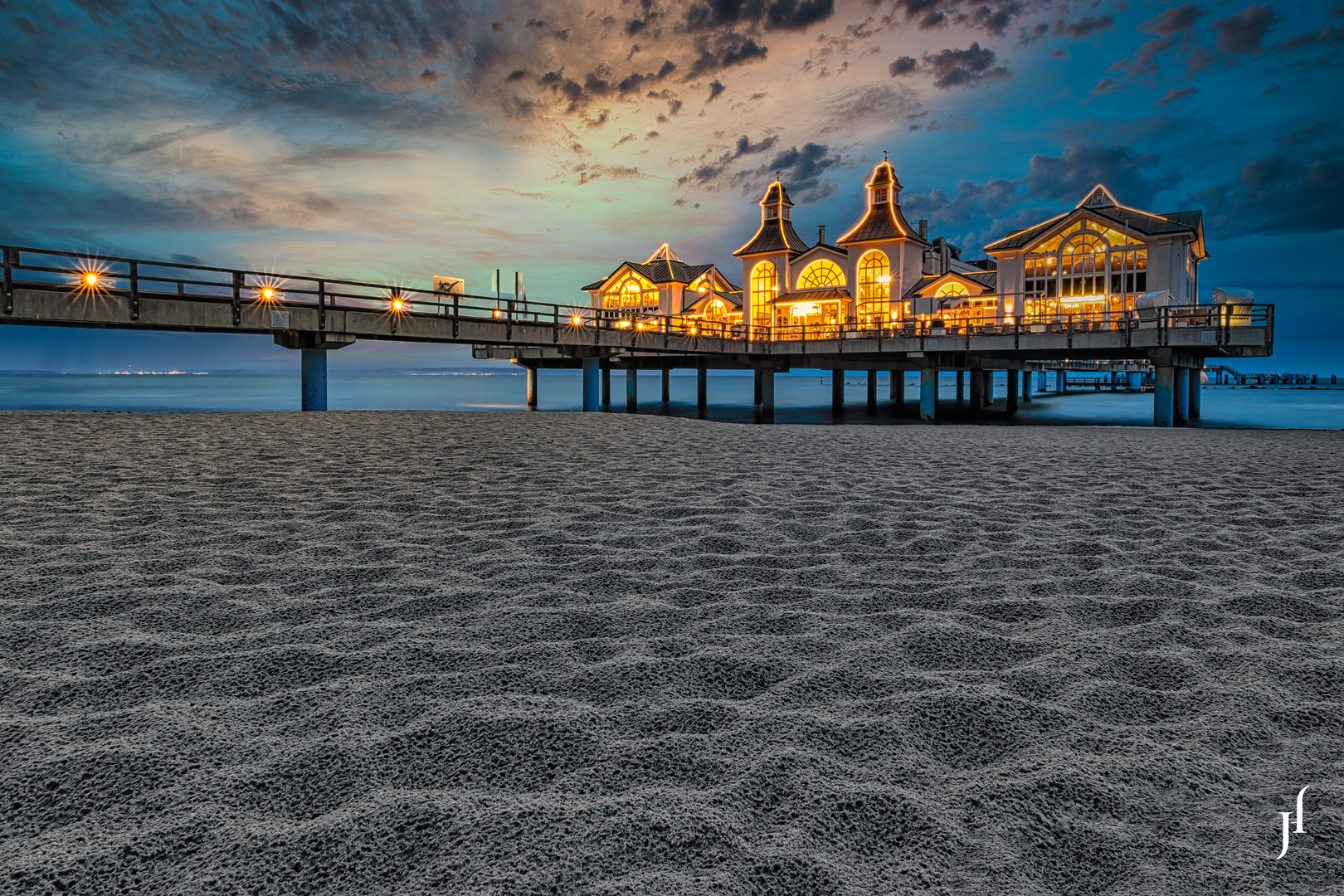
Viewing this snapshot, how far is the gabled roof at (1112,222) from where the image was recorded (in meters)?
31.1

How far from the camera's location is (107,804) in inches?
78.0

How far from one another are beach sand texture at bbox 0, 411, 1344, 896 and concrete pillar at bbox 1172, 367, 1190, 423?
2301 cm

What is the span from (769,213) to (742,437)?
37.6 meters

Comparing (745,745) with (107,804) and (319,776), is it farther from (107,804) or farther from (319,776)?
(107,804)

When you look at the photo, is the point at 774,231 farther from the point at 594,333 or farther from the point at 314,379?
the point at 314,379

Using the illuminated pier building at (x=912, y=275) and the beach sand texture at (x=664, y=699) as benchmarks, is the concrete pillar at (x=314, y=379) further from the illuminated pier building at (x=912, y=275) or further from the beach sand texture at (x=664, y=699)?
the illuminated pier building at (x=912, y=275)

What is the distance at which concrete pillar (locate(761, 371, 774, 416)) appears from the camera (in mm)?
35625

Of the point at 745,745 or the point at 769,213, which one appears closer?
the point at 745,745

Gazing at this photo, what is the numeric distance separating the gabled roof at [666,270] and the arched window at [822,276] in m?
7.24

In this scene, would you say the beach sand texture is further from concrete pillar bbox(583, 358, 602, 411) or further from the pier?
concrete pillar bbox(583, 358, 602, 411)

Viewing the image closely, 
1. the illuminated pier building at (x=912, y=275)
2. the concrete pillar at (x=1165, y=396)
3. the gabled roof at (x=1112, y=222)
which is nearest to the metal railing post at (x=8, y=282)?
the illuminated pier building at (x=912, y=275)

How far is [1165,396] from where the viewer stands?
77.8 ft

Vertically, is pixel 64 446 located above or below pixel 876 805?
above

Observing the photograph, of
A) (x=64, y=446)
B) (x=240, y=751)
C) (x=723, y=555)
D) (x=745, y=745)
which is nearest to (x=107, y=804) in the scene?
(x=240, y=751)
